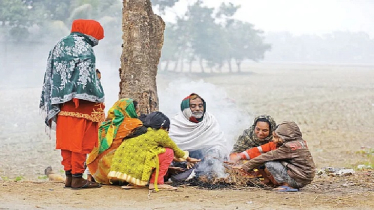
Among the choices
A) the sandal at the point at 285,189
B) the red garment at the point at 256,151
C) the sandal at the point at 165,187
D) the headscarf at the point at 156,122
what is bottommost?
the sandal at the point at 285,189

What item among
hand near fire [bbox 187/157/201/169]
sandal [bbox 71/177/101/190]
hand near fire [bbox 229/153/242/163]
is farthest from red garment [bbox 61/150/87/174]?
hand near fire [bbox 229/153/242/163]

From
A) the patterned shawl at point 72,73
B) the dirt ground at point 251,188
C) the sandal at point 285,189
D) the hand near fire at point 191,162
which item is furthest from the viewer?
the hand near fire at point 191,162

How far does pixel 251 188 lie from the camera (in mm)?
6691

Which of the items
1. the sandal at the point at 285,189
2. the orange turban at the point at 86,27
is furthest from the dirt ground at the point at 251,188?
the orange turban at the point at 86,27

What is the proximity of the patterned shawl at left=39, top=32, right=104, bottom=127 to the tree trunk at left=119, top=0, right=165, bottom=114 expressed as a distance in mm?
2218

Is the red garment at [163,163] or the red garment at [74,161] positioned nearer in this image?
the red garment at [74,161]

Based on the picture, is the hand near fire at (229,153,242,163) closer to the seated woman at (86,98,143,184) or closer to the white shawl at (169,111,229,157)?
the white shawl at (169,111,229,157)

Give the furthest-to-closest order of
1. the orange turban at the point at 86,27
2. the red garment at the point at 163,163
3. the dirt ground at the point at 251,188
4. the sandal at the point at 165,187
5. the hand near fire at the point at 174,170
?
1. the hand near fire at the point at 174,170
2. the red garment at the point at 163,163
3. the sandal at the point at 165,187
4. the orange turban at the point at 86,27
5. the dirt ground at the point at 251,188

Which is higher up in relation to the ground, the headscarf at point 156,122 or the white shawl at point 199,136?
A: the headscarf at point 156,122

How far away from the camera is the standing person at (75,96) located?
19.8ft

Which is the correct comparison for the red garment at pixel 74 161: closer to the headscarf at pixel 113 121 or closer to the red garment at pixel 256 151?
the headscarf at pixel 113 121

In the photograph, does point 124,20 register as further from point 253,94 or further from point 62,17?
point 62,17

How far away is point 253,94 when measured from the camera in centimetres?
3588

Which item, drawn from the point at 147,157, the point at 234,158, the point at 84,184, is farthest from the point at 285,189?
the point at 84,184
